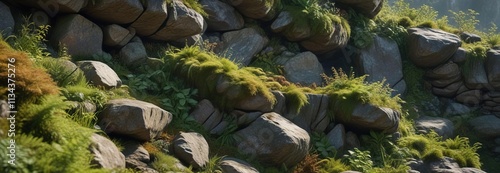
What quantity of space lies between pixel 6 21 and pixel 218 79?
433cm

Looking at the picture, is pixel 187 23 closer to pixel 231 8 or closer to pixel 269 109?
pixel 231 8

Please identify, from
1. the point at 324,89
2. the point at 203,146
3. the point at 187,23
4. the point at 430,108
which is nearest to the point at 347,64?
the point at 430,108

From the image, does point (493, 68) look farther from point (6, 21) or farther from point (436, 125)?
point (6, 21)

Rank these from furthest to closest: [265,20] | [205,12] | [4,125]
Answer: [265,20] < [205,12] < [4,125]

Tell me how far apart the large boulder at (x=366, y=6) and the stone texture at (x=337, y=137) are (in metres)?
6.33

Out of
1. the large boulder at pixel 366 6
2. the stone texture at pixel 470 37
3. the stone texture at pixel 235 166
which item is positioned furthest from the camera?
the stone texture at pixel 470 37

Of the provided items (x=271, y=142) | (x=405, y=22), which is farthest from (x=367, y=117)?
(x=405, y=22)

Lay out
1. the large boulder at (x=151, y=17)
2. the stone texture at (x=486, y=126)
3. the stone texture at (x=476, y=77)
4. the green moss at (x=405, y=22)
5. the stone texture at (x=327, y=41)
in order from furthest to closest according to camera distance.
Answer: the green moss at (x=405, y=22) → the stone texture at (x=476, y=77) → the stone texture at (x=486, y=126) → the stone texture at (x=327, y=41) → the large boulder at (x=151, y=17)

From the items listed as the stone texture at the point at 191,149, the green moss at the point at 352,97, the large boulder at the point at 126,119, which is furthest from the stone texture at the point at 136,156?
the green moss at the point at 352,97

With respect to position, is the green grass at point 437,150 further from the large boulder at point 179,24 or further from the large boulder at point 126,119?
the large boulder at point 126,119

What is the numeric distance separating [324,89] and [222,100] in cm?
349

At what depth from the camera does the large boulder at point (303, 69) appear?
14.7 m

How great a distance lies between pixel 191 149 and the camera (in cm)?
880

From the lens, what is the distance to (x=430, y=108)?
56.6 feet
